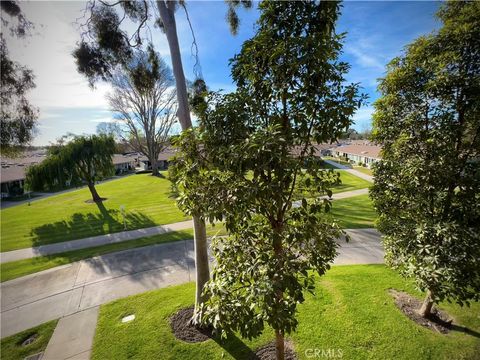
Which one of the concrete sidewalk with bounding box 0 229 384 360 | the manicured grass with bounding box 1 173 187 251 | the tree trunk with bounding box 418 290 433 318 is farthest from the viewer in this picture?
the manicured grass with bounding box 1 173 187 251

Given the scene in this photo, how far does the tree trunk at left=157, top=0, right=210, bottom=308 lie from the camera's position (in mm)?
5121

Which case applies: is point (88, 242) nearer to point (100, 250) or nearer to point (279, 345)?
point (100, 250)

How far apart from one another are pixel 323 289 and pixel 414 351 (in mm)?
2447

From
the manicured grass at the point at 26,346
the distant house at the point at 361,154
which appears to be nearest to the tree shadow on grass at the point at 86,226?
the manicured grass at the point at 26,346

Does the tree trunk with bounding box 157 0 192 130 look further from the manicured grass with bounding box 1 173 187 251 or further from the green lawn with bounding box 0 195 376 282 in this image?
the manicured grass with bounding box 1 173 187 251

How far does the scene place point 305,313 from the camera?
6.11 m

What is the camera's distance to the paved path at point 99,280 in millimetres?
6888

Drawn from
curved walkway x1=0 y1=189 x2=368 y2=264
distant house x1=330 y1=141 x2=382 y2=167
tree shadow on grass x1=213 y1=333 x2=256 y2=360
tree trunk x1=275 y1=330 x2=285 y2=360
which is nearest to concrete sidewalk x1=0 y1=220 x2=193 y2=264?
curved walkway x1=0 y1=189 x2=368 y2=264

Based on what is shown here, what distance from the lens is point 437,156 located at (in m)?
4.47

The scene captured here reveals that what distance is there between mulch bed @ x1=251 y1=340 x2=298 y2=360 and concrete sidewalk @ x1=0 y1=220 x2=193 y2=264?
28.5ft

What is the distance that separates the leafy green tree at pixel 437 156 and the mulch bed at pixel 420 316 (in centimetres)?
162

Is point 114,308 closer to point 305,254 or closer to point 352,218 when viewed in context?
point 305,254

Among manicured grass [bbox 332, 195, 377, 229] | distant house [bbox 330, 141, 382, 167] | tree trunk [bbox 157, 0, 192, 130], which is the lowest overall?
manicured grass [bbox 332, 195, 377, 229]

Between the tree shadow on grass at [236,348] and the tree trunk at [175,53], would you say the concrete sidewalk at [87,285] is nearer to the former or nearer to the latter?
A: the tree shadow on grass at [236,348]
